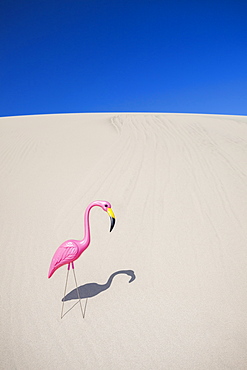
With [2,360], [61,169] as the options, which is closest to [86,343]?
[2,360]

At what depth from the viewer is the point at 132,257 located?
3711 millimetres

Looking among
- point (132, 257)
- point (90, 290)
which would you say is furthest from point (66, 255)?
point (132, 257)

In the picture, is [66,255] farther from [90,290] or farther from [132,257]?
[132,257]

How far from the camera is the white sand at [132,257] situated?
7.69 ft

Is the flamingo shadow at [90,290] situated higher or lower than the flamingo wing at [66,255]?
lower

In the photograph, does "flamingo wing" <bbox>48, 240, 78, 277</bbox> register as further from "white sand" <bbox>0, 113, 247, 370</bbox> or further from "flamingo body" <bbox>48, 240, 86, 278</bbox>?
"white sand" <bbox>0, 113, 247, 370</bbox>

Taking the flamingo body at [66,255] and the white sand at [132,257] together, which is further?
the flamingo body at [66,255]

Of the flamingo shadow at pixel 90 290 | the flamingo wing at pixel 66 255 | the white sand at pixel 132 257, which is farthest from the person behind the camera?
the flamingo shadow at pixel 90 290

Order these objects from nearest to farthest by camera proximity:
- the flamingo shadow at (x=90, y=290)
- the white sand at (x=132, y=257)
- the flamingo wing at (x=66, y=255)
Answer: the white sand at (x=132, y=257), the flamingo wing at (x=66, y=255), the flamingo shadow at (x=90, y=290)

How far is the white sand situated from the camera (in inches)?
92.3

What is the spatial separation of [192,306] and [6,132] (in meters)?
11.3

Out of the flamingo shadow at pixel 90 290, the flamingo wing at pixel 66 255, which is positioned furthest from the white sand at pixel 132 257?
the flamingo wing at pixel 66 255

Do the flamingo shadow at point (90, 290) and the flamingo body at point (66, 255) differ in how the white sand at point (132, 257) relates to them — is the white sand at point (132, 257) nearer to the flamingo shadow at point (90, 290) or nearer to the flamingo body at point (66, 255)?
the flamingo shadow at point (90, 290)

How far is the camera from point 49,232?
4.38 metres
